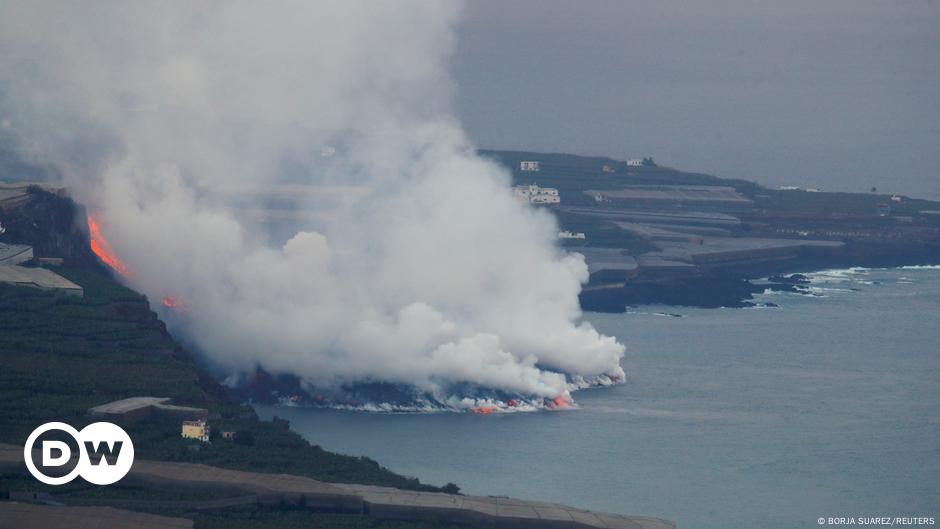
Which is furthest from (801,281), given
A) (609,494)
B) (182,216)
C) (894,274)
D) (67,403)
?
(67,403)

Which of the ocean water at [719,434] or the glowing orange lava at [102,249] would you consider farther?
the glowing orange lava at [102,249]

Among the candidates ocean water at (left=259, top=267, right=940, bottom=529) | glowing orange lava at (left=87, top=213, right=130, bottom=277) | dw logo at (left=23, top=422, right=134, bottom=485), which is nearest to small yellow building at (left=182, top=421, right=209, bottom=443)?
dw logo at (left=23, top=422, right=134, bottom=485)

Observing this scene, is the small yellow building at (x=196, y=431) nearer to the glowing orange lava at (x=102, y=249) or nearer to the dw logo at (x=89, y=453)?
the dw logo at (x=89, y=453)

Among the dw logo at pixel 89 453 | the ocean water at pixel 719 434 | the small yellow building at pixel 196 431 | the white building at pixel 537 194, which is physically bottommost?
the dw logo at pixel 89 453

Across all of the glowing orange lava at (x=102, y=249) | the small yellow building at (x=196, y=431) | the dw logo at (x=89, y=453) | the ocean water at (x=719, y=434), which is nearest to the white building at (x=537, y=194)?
the ocean water at (x=719, y=434)

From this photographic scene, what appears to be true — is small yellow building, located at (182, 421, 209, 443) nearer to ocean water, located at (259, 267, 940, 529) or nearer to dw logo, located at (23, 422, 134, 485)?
dw logo, located at (23, 422, 134, 485)
